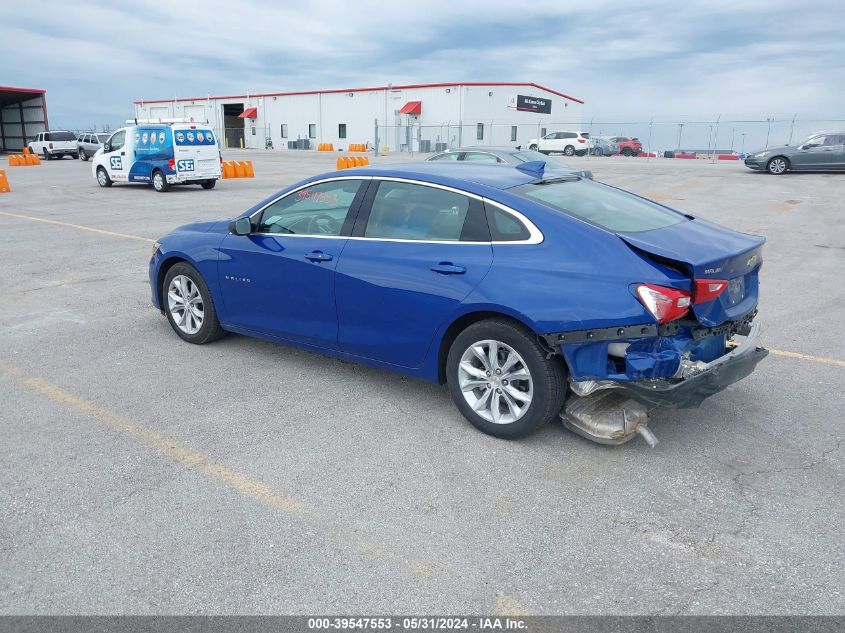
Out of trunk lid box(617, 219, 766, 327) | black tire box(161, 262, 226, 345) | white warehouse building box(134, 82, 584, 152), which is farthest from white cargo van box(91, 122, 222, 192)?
white warehouse building box(134, 82, 584, 152)

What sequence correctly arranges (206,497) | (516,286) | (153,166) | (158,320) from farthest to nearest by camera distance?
(153,166)
(158,320)
(516,286)
(206,497)

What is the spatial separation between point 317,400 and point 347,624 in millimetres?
2225

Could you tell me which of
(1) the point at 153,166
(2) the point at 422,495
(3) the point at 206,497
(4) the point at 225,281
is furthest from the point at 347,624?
(1) the point at 153,166

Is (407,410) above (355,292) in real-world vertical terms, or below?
below

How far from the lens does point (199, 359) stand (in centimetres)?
559

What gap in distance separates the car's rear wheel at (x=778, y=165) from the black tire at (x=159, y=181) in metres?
22.1

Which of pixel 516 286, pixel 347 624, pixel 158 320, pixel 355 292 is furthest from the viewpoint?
pixel 158 320

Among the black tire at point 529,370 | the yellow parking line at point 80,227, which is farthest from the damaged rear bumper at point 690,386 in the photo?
the yellow parking line at point 80,227

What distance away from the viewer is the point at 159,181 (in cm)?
2034

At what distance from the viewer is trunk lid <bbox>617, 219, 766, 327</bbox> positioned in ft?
12.3

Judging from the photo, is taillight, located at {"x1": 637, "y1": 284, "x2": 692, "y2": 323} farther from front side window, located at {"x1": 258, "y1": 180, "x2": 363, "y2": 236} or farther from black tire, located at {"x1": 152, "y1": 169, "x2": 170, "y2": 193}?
black tire, located at {"x1": 152, "y1": 169, "x2": 170, "y2": 193}

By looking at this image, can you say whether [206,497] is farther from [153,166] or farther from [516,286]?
[153,166]

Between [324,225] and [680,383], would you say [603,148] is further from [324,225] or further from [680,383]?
[680,383]

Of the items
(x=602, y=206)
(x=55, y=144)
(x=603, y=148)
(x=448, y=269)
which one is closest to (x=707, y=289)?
(x=602, y=206)
